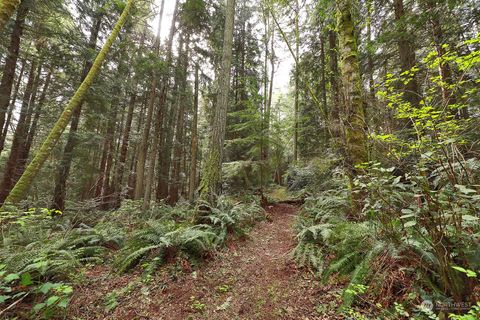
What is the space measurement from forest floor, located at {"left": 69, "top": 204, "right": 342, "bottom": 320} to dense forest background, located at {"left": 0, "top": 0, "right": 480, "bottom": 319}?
13cm

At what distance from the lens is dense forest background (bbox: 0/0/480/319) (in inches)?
103

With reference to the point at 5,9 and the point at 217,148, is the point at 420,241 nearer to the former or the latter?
the point at 217,148

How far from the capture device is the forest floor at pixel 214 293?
10.5 ft

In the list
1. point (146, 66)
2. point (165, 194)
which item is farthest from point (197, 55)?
point (165, 194)

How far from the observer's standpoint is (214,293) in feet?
12.3

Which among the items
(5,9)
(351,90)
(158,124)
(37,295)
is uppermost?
(5,9)

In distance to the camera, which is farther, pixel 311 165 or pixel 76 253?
pixel 311 165

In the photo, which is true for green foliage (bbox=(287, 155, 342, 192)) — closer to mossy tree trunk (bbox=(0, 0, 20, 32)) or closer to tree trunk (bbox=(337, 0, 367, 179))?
tree trunk (bbox=(337, 0, 367, 179))

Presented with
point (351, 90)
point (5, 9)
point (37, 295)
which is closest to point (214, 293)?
point (37, 295)

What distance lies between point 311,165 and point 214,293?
349 inches

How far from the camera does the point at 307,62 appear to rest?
13.7 metres

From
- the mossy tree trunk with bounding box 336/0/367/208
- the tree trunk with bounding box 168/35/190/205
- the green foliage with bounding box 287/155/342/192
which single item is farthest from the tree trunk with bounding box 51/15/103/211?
the green foliage with bounding box 287/155/342/192

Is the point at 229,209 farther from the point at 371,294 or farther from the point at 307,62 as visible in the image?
the point at 307,62

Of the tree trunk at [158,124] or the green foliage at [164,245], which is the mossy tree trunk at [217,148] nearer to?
the green foliage at [164,245]
